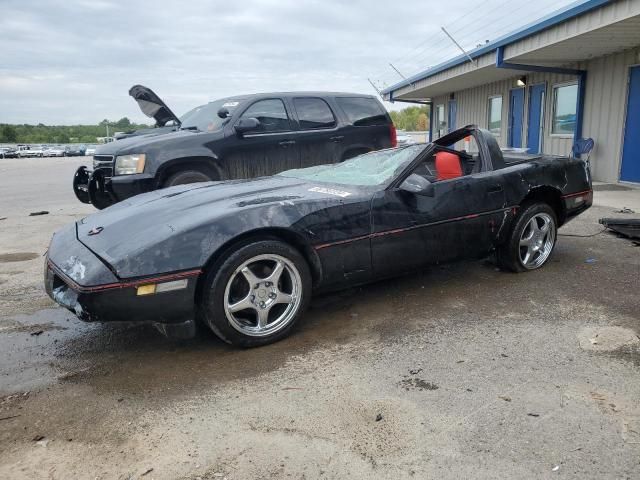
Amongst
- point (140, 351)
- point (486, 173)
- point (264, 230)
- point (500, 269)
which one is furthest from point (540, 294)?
point (140, 351)

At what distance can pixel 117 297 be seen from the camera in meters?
2.85

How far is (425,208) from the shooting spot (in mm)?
3906

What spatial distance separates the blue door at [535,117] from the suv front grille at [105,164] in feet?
37.3

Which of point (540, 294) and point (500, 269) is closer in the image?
point (540, 294)

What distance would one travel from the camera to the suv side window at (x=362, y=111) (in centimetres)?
779

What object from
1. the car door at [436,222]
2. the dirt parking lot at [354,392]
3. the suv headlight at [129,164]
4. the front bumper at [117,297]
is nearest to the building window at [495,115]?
the suv headlight at [129,164]

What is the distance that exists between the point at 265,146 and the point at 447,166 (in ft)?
11.2

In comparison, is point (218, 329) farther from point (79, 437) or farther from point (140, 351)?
point (79, 437)

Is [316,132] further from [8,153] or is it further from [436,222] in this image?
[8,153]

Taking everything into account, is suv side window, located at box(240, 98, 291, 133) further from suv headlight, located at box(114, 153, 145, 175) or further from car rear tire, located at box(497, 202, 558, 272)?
car rear tire, located at box(497, 202, 558, 272)

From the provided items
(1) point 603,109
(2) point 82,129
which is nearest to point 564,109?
(1) point 603,109

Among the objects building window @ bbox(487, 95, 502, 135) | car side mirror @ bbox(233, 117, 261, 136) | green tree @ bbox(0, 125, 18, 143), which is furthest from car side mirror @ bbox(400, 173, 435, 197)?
green tree @ bbox(0, 125, 18, 143)

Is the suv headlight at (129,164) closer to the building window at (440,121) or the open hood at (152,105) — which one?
the open hood at (152,105)

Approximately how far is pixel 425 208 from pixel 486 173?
0.85 m
